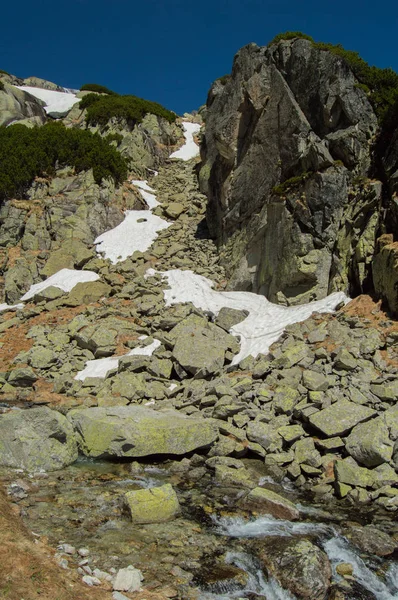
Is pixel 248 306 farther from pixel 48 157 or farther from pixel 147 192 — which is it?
pixel 48 157

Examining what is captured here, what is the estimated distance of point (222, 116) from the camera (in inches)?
1310

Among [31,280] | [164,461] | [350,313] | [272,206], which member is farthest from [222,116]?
[164,461]

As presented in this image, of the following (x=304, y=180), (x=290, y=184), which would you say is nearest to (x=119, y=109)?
(x=290, y=184)

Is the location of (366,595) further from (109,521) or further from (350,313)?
(350,313)

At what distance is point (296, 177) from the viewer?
23.6m

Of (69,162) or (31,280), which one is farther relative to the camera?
(69,162)

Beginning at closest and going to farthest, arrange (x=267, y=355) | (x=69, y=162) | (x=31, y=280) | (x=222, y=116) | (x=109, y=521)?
1. (x=109, y=521)
2. (x=267, y=355)
3. (x=31, y=280)
4. (x=222, y=116)
5. (x=69, y=162)

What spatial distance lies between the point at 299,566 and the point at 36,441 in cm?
724

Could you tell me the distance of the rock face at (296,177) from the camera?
70.2ft

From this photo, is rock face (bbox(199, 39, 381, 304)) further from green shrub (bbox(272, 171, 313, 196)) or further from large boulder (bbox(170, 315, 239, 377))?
large boulder (bbox(170, 315, 239, 377))

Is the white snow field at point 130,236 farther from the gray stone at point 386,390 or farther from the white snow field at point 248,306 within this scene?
the gray stone at point 386,390

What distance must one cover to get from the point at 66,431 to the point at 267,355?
9.27m

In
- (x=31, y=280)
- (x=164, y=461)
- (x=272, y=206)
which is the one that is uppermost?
(x=272, y=206)

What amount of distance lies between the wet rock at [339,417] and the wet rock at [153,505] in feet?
17.4
